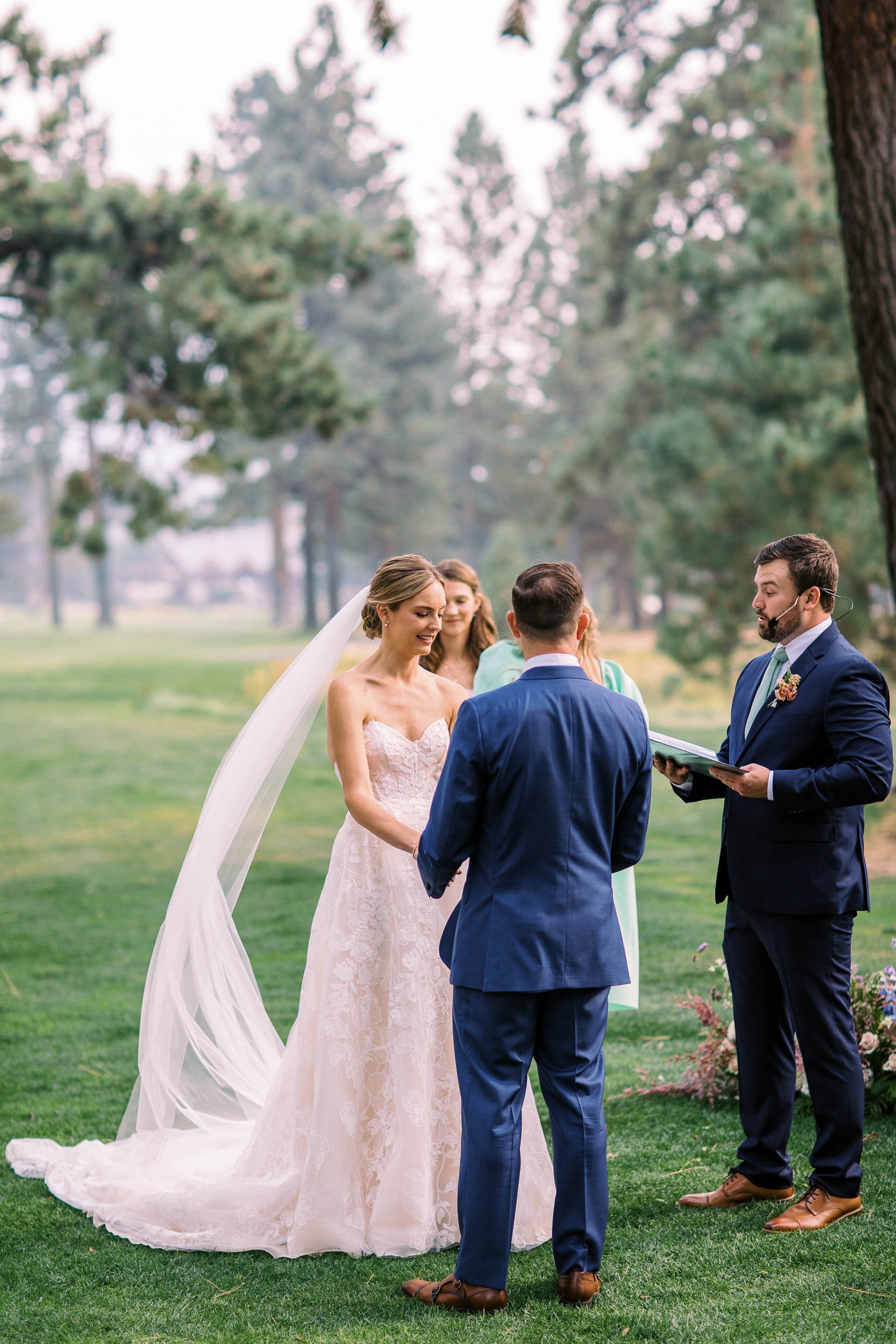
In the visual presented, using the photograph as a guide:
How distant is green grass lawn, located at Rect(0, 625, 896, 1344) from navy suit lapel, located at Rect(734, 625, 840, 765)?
1.48m

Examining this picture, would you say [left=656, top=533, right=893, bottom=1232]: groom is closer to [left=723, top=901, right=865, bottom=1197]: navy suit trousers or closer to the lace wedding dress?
[left=723, top=901, right=865, bottom=1197]: navy suit trousers

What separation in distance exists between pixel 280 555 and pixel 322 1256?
4451 centimetres

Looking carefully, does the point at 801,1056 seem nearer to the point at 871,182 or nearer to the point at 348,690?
the point at 348,690

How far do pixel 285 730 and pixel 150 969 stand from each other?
3.15ft

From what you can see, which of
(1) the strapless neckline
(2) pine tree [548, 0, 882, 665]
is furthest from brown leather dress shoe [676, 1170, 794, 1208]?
(2) pine tree [548, 0, 882, 665]

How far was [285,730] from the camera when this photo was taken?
4.31m

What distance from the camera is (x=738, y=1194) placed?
396 cm

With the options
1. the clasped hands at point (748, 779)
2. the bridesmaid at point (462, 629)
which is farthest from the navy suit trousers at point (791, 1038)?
the bridesmaid at point (462, 629)

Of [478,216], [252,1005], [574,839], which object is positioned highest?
[478,216]

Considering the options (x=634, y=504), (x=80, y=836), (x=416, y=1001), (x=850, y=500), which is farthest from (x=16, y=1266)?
(x=634, y=504)

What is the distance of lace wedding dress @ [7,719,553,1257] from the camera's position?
149 inches

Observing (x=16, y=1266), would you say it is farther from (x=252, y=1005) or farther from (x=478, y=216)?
(x=478, y=216)

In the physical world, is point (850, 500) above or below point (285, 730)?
above

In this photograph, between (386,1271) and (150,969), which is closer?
(386,1271)
